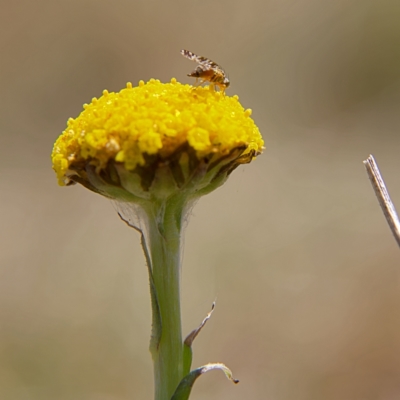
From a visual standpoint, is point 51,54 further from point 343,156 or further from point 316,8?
point 343,156

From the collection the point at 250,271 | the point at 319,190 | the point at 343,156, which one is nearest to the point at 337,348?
the point at 250,271

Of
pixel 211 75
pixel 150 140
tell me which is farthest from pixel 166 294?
pixel 211 75

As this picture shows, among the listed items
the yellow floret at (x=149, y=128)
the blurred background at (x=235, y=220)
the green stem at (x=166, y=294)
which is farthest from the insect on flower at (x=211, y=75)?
the blurred background at (x=235, y=220)

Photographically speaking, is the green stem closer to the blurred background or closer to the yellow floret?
the yellow floret

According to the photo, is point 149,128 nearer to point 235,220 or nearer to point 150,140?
point 150,140

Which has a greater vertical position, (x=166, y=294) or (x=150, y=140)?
(x=150, y=140)

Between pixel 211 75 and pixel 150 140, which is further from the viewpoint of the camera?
pixel 211 75

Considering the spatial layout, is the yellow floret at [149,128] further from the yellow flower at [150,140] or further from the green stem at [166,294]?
the green stem at [166,294]
